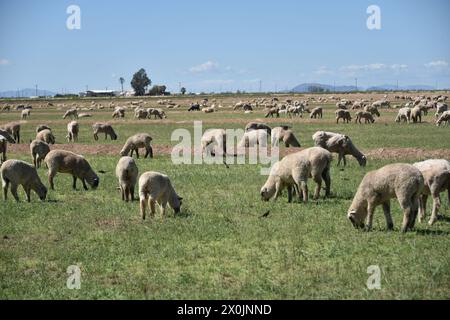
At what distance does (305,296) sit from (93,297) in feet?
10.9

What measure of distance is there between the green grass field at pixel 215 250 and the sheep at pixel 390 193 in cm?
35

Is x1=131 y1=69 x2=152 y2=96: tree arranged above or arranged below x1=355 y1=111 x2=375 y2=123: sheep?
above

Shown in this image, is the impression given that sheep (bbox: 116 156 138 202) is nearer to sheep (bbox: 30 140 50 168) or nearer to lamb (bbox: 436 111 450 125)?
sheep (bbox: 30 140 50 168)

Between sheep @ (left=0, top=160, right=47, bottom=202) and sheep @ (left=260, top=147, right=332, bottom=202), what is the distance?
6.89 meters

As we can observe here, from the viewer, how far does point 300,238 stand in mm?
11711

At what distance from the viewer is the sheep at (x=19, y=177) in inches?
632

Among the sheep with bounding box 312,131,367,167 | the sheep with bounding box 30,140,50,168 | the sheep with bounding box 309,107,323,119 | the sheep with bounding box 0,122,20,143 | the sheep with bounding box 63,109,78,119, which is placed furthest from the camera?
the sheep with bounding box 63,109,78,119

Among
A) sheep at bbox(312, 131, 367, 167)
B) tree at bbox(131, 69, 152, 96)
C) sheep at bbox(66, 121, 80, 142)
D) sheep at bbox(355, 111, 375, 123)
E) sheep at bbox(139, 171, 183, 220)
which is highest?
tree at bbox(131, 69, 152, 96)

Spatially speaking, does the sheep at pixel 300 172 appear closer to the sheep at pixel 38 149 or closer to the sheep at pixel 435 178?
the sheep at pixel 435 178

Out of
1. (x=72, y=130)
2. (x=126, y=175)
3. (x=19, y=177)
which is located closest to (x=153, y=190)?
(x=126, y=175)

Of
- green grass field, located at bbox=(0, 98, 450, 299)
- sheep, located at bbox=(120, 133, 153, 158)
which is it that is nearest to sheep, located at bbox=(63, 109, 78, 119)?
sheep, located at bbox=(120, 133, 153, 158)

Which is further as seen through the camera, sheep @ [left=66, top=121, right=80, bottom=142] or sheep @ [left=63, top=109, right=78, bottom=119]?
sheep @ [left=63, top=109, right=78, bottom=119]

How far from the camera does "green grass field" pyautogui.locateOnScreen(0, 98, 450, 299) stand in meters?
8.69

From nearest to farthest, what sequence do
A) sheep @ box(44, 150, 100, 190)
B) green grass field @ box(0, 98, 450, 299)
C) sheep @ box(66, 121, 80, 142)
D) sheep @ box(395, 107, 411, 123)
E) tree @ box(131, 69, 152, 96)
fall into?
green grass field @ box(0, 98, 450, 299) < sheep @ box(44, 150, 100, 190) < sheep @ box(66, 121, 80, 142) < sheep @ box(395, 107, 411, 123) < tree @ box(131, 69, 152, 96)
